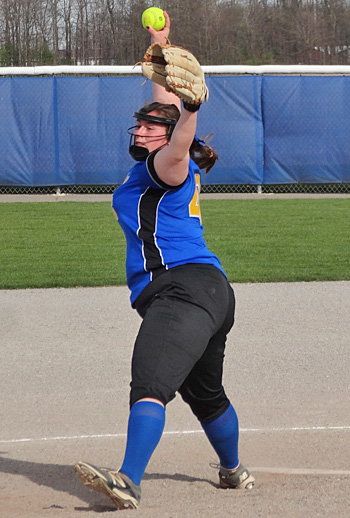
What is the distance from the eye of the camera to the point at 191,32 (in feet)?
73.2

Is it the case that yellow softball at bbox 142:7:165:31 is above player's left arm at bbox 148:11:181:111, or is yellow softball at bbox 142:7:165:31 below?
above

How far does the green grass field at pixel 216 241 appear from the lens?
851 centimetres

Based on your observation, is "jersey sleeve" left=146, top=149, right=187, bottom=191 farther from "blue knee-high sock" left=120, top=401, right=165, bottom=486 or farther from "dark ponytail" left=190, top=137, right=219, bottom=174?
"blue knee-high sock" left=120, top=401, right=165, bottom=486

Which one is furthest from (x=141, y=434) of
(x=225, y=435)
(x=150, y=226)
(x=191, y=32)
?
(x=191, y=32)

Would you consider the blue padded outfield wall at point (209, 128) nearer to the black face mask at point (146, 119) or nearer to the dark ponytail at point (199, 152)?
the dark ponytail at point (199, 152)

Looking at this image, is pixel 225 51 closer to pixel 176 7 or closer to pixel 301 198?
pixel 176 7

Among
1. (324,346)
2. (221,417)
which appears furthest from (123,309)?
(221,417)

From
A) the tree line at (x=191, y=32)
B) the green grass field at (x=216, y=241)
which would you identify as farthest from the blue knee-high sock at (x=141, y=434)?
the tree line at (x=191, y=32)

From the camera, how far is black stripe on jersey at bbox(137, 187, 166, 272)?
3057mm

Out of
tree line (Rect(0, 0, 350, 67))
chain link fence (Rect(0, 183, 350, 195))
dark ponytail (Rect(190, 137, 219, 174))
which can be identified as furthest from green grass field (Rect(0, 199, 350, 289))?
tree line (Rect(0, 0, 350, 67))

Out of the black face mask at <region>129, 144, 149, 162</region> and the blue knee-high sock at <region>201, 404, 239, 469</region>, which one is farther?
the blue knee-high sock at <region>201, 404, 239, 469</region>

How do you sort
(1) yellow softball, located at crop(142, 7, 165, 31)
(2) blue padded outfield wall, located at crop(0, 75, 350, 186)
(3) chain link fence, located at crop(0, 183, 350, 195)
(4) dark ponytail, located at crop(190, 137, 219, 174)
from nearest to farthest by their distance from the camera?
(4) dark ponytail, located at crop(190, 137, 219, 174), (1) yellow softball, located at crop(142, 7, 165, 31), (2) blue padded outfield wall, located at crop(0, 75, 350, 186), (3) chain link fence, located at crop(0, 183, 350, 195)

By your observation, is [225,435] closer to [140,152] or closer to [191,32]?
[140,152]

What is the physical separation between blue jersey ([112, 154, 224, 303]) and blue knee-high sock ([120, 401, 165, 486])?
50 cm
